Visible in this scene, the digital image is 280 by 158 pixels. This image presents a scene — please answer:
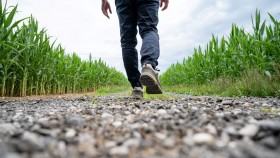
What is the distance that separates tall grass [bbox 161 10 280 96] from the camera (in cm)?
462

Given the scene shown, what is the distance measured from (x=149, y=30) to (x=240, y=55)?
3.07m

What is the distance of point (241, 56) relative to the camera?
18.5ft

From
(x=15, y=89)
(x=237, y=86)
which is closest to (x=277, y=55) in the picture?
(x=237, y=86)

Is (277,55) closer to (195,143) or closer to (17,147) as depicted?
(195,143)

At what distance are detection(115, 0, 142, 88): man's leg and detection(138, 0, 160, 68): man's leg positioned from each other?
17cm

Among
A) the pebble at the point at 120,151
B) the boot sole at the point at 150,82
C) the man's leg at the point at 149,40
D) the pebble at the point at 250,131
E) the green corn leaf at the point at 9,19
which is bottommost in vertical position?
the pebble at the point at 120,151

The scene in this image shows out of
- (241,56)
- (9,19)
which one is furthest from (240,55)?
(9,19)

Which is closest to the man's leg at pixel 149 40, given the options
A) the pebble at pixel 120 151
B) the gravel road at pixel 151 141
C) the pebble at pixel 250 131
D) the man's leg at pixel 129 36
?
the man's leg at pixel 129 36

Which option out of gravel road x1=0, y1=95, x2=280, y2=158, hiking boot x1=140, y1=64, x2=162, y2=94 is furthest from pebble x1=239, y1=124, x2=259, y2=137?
hiking boot x1=140, y1=64, x2=162, y2=94

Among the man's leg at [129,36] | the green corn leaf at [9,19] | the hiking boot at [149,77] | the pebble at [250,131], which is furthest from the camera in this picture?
the green corn leaf at [9,19]

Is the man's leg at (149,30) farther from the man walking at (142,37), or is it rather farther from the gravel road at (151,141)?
the gravel road at (151,141)

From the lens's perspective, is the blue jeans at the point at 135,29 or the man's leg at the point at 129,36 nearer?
the blue jeans at the point at 135,29

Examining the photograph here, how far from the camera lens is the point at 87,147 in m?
0.93

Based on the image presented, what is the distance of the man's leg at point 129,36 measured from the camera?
10.8 ft
